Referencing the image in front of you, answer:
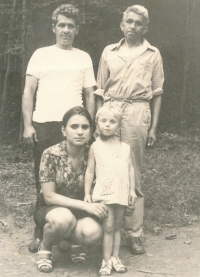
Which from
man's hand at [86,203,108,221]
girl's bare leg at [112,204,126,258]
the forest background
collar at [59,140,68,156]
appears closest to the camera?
man's hand at [86,203,108,221]

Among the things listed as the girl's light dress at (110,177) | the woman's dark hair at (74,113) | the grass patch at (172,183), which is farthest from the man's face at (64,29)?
the grass patch at (172,183)

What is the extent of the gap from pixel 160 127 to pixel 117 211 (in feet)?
20.7

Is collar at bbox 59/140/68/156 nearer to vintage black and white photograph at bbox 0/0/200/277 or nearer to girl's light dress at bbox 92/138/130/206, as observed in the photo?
vintage black and white photograph at bbox 0/0/200/277

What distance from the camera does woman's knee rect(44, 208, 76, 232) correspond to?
2.88 meters

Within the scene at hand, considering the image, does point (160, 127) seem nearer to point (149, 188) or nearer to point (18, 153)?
point (18, 153)

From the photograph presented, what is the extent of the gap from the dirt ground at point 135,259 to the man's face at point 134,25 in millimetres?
1603

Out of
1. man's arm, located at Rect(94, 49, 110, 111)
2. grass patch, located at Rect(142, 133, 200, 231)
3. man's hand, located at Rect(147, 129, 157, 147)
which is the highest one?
man's arm, located at Rect(94, 49, 110, 111)

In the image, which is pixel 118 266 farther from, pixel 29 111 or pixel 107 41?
pixel 107 41

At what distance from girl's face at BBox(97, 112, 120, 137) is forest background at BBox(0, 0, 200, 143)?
4116mm

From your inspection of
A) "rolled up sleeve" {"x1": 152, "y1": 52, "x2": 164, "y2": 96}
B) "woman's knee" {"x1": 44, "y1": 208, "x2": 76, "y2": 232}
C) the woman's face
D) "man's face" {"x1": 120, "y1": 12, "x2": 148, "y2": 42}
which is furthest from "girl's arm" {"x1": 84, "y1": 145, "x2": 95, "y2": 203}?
"man's face" {"x1": 120, "y1": 12, "x2": 148, "y2": 42}

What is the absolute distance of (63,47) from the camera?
11.1ft

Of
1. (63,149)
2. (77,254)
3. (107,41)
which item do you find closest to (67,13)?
(63,149)

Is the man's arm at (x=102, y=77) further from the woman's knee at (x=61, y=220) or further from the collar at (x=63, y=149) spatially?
the woman's knee at (x=61, y=220)

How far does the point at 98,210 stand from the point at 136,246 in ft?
2.38
